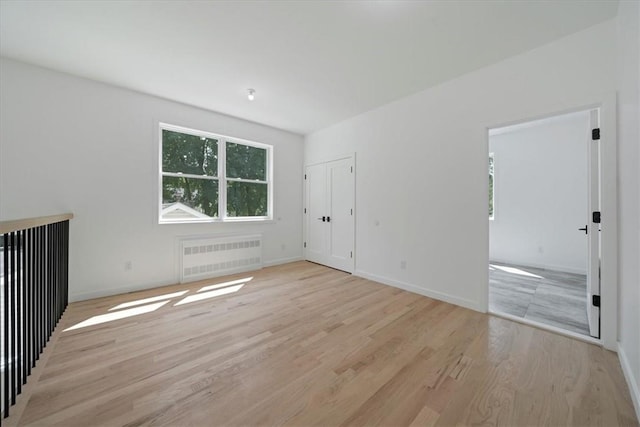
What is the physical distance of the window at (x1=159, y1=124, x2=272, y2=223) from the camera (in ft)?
12.3

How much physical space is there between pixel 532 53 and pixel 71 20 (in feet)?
14.2

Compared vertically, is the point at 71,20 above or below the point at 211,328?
above

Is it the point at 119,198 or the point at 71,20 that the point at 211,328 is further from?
the point at 71,20

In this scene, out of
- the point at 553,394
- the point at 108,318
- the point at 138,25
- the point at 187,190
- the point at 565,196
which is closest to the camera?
the point at 553,394

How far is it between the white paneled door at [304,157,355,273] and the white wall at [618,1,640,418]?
2.95m

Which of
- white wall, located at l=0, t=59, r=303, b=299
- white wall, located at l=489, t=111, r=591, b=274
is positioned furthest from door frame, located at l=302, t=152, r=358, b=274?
white wall, located at l=489, t=111, r=591, b=274

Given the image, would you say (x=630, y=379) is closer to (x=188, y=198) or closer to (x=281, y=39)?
(x=281, y=39)

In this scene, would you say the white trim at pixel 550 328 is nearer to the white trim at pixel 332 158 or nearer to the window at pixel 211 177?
the white trim at pixel 332 158

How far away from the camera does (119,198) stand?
10.7ft

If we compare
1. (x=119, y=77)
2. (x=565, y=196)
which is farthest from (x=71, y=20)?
(x=565, y=196)

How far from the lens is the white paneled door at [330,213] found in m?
4.30

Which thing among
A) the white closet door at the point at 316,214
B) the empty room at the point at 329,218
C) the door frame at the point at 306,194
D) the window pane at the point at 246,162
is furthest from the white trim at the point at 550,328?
the window pane at the point at 246,162

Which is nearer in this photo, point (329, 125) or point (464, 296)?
point (464, 296)

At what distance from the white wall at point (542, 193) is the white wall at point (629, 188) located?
3.36m
